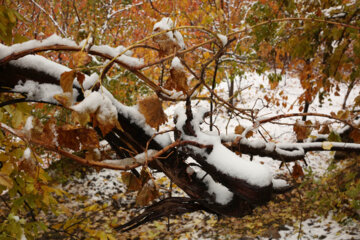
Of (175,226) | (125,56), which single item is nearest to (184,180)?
(125,56)

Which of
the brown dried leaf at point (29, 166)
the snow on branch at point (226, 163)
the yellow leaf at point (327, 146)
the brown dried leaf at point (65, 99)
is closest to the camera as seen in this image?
the brown dried leaf at point (65, 99)

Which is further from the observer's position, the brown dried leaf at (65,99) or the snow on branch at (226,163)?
the snow on branch at (226,163)

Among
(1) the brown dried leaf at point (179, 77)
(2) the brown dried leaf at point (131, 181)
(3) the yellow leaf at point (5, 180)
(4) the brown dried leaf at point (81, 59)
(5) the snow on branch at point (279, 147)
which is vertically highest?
(5) the snow on branch at point (279, 147)

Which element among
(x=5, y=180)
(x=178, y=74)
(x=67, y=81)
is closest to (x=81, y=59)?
(x=67, y=81)

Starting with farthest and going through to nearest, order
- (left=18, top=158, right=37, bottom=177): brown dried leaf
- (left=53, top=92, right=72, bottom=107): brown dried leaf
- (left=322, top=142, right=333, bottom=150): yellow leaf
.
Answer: (left=322, top=142, right=333, bottom=150): yellow leaf, (left=18, top=158, right=37, bottom=177): brown dried leaf, (left=53, top=92, right=72, bottom=107): brown dried leaf

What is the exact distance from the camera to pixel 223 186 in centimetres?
117

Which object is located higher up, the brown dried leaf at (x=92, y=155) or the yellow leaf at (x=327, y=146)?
the yellow leaf at (x=327, y=146)

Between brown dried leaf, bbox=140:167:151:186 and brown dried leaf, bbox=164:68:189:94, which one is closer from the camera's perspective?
brown dried leaf, bbox=164:68:189:94

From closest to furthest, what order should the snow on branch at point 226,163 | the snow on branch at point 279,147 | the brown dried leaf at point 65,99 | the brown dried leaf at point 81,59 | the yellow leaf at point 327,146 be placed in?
the brown dried leaf at point 65,99 → the brown dried leaf at point 81,59 → the snow on branch at point 226,163 → the snow on branch at point 279,147 → the yellow leaf at point 327,146

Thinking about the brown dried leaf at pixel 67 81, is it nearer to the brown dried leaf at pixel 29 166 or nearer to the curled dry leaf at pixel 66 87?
the curled dry leaf at pixel 66 87

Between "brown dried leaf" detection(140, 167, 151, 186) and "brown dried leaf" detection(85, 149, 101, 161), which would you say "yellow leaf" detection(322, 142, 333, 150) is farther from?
"brown dried leaf" detection(85, 149, 101, 161)

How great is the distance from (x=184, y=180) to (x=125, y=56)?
604mm

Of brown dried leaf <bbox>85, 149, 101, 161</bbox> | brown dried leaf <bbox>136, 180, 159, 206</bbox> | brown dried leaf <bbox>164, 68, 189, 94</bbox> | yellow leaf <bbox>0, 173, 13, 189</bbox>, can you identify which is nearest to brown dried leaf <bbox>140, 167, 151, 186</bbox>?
brown dried leaf <bbox>136, 180, 159, 206</bbox>

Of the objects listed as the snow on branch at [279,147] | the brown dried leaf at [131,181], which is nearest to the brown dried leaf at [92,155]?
the brown dried leaf at [131,181]
